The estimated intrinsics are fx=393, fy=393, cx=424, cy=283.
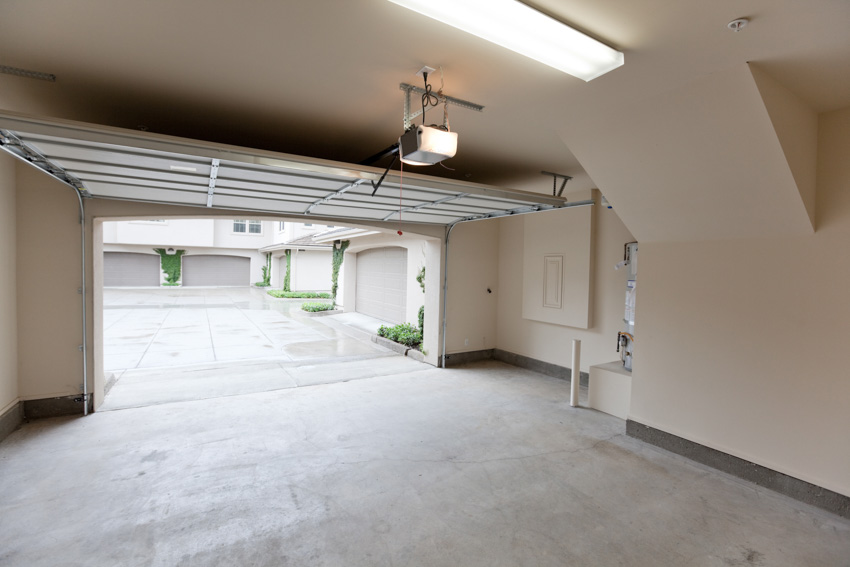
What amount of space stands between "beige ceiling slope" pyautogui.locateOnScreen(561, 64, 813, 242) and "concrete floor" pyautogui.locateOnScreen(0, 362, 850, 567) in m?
2.25

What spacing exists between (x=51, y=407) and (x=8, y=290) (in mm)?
1380

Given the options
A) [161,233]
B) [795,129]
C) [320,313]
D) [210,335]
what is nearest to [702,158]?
[795,129]

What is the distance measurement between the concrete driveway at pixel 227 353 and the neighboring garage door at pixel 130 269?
9.34 m

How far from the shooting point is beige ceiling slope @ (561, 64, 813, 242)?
107 inches

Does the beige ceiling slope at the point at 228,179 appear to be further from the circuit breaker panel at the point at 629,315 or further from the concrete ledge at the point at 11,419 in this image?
the concrete ledge at the point at 11,419

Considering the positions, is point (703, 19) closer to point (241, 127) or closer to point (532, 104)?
point (532, 104)

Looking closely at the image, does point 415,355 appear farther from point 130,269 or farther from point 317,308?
point 130,269

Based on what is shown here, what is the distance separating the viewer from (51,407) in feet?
14.5

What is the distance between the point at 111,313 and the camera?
11852 mm

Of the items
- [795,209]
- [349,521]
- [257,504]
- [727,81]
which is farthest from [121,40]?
[795,209]

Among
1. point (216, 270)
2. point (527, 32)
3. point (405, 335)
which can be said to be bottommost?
point (405, 335)

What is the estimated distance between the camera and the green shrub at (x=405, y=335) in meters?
8.16

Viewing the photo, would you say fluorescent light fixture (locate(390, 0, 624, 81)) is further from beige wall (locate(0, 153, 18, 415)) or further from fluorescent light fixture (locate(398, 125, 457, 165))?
beige wall (locate(0, 153, 18, 415))

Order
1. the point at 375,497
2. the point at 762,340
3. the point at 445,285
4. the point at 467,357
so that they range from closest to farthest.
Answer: the point at 375,497 → the point at 762,340 → the point at 445,285 → the point at 467,357
